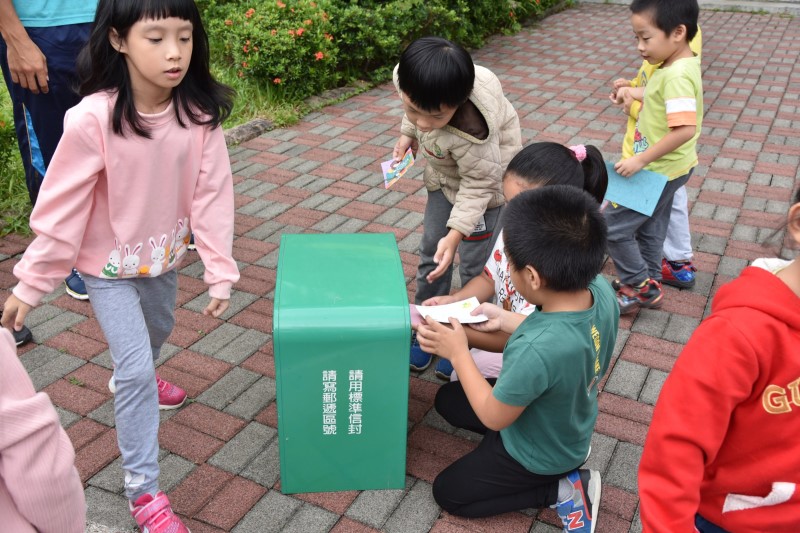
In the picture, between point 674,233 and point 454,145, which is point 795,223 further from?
point 674,233

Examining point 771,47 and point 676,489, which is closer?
point 676,489

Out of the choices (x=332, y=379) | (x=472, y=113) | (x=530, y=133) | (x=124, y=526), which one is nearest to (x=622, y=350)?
(x=472, y=113)

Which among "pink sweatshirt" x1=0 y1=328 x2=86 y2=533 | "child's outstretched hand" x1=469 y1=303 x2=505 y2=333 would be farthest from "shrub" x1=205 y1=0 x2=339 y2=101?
"pink sweatshirt" x1=0 y1=328 x2=86 y2=533

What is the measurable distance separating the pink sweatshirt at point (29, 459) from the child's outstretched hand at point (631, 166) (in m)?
2.54

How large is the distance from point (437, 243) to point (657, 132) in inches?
43.7

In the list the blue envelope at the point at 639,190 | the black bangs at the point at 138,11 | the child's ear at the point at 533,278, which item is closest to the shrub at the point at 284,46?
the blue envelope at the point at 639,190

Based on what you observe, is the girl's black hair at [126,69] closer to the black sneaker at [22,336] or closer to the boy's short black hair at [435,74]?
the boy's short black hair at [435,74]

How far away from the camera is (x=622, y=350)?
10.5ft

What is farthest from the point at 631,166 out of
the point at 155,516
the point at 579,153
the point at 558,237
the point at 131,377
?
the point at 155,516

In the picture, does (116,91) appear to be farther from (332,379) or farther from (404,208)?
(404,208)

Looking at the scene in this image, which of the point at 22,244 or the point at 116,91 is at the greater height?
the point at 116,91

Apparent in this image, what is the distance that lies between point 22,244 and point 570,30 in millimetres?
7484

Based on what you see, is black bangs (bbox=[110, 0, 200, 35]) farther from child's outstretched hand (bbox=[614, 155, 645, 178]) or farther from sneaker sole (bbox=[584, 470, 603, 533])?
child's outstretched hand (bbox=[614, 155, 645, 178])

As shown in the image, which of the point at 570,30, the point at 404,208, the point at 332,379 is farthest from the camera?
the point at 570,30
